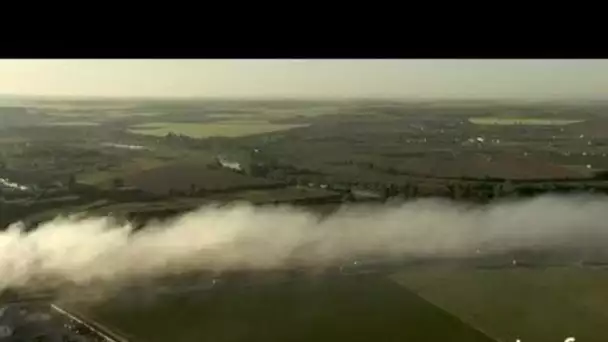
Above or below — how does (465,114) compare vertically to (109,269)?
above

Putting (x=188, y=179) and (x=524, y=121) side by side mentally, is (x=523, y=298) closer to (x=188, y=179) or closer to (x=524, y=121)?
(x=524, y=121)

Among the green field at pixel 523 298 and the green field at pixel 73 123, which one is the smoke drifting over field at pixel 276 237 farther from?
the green field at pixel 73 123

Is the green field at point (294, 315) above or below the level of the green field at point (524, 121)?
below

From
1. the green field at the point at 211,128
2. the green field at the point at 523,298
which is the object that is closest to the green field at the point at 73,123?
the green field at the point at 211,128

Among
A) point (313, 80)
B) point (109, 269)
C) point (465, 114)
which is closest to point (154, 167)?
point (109, 269)
